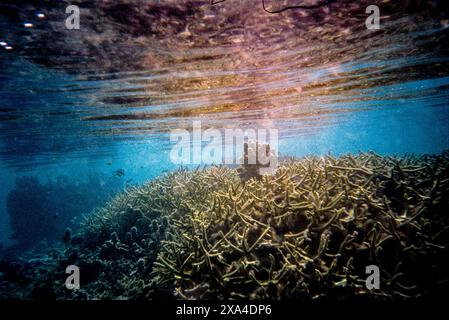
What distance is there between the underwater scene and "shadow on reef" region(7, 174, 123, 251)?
13.6 meters

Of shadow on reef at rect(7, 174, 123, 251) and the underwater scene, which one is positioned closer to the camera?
the underwater scene

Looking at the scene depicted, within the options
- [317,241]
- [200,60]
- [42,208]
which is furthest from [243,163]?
[42,208]

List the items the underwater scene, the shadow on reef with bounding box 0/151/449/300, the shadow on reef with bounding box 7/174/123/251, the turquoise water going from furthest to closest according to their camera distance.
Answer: the shadow on reef with bounding box 7/174/123/251
the turquoise water
the underwater scene
the shadow on reef with bounding box 0/151/449/300

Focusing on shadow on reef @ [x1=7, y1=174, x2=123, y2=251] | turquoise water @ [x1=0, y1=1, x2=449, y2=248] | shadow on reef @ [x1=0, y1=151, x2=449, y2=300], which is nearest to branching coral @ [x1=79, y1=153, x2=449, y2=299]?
shadow on reef @ [x1=0, y1=151, x2=449, y2=300]

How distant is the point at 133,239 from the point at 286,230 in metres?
6.17

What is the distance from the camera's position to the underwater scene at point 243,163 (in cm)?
450

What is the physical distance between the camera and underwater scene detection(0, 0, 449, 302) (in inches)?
177

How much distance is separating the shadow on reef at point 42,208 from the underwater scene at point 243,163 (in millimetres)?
13604

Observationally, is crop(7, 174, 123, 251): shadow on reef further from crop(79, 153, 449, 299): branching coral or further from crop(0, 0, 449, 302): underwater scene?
crop(79, 153, 449, 299): branching coral

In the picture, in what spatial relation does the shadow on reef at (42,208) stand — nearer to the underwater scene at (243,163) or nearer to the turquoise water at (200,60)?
the turquoise water at (200,60)

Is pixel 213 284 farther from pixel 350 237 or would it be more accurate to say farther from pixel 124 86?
pixel 124 86

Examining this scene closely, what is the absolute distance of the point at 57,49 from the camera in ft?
25.9

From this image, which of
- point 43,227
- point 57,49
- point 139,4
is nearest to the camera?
point 139,4
